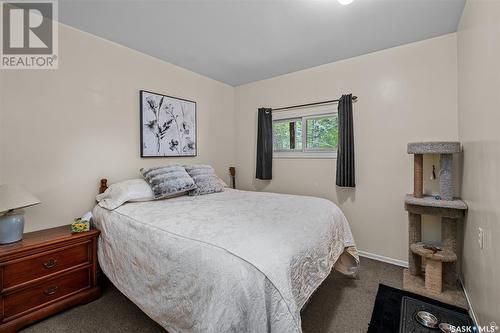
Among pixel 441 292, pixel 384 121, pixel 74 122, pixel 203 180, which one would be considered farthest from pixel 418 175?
pixel 74 122

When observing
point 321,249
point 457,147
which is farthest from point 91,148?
point 457,147

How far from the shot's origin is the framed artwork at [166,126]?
2.76 metres

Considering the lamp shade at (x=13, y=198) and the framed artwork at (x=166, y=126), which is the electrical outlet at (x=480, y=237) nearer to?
the framed artwork at (x=166, y=126)

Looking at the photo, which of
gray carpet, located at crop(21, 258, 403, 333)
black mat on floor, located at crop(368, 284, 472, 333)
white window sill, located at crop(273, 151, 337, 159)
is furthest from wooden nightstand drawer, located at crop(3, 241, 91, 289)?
white window sill, located at crop(273, 151, 337, 159)

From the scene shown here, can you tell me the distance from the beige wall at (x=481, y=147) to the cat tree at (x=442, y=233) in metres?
0.11

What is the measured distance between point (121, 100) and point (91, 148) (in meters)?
0.63

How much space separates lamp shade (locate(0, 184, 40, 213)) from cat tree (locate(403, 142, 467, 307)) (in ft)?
10.7

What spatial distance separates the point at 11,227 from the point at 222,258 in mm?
1704

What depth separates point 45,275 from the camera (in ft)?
5.62

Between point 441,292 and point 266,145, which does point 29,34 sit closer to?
point 266,145

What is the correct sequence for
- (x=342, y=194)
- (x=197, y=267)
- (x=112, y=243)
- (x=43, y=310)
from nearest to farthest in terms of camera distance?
(x=197, y=267) → (x=43, y=310) → (x=112, y=243) → (x=342, y=194)

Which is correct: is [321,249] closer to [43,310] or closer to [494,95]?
[494,95]

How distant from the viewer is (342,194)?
2965 mm

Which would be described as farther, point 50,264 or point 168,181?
point 168,181
